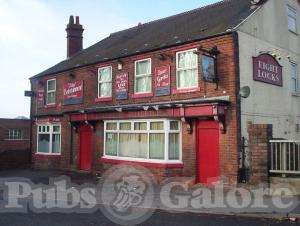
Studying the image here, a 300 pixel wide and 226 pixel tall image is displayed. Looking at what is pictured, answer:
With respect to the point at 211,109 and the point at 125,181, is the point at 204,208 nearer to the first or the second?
the point at 211,109

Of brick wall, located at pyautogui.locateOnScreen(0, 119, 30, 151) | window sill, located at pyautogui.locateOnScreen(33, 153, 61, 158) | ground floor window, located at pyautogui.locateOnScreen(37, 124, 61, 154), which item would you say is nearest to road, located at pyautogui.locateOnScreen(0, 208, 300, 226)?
A: window sill, located at pyautogui.locateOnScreen(33, 153, 61, 158)

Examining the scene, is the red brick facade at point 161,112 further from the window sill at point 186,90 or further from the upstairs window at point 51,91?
the upstairs window at point 51,91

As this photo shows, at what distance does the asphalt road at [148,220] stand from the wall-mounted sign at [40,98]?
15.1 m

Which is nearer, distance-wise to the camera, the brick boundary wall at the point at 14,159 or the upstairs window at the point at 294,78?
the upstairs window at the point at 294,78

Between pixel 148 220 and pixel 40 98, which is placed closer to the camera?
pixel 148 220

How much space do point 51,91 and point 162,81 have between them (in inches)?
371

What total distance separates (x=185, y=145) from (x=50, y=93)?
1140 cm

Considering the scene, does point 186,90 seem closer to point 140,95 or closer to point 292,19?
point 140,95

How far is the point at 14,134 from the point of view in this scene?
5038cm

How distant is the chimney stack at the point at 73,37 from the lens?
27781mm

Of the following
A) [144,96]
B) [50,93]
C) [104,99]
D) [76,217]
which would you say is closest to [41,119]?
[50,93]

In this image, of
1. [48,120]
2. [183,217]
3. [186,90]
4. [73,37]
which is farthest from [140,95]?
[73,37]

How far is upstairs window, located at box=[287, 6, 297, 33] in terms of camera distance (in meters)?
19.3

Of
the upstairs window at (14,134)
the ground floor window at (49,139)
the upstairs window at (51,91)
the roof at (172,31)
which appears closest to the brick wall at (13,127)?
the upstairs window at (14,134)
